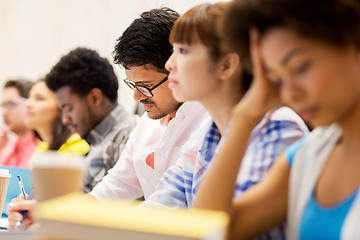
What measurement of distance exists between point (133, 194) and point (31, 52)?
247 cm

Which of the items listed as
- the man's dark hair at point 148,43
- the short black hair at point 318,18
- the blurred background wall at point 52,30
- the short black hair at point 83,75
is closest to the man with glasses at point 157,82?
the man's dark hair at point 148,43

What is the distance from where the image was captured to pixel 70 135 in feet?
7.82

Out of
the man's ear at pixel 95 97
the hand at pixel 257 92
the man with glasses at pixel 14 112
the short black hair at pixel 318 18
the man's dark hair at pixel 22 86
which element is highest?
the short black hair at pixel 318 18

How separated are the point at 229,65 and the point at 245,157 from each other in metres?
0.22

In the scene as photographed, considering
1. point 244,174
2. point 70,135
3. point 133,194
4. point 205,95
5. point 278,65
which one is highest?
point 278,65

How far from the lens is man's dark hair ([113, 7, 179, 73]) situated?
70.3 inches

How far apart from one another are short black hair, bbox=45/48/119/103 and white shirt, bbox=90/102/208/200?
51 cm

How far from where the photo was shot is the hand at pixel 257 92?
0.84m

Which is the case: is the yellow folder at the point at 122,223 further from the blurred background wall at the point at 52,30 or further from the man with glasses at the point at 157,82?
the blurred background wall at the point at 52,30

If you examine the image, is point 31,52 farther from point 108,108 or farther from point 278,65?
point 278,65

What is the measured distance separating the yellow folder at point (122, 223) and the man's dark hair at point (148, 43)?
108 centimetres

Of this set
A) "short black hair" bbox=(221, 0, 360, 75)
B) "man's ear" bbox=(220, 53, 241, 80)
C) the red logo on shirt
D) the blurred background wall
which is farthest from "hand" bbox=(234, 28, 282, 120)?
the blurred background wall

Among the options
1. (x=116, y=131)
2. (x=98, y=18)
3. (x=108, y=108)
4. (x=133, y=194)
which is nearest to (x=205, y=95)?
(x=133, y=194)

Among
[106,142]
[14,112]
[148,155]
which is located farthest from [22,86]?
[148,155]
